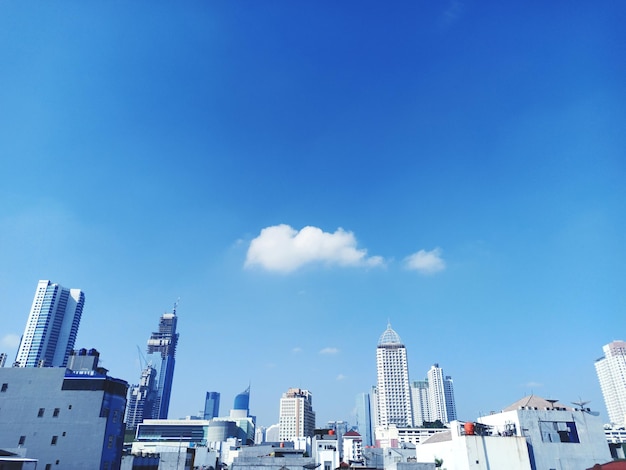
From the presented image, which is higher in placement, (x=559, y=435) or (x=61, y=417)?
(x=61, y=417)

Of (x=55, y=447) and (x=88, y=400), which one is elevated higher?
(x=88, y=400)

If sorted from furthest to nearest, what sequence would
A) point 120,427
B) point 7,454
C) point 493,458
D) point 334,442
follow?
point 334,442, point 120,427, point 493,458, point 7,454

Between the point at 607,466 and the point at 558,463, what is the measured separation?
11.8 metres

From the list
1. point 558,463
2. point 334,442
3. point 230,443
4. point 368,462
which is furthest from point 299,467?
point 230,443

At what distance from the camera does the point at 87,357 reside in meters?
81.0

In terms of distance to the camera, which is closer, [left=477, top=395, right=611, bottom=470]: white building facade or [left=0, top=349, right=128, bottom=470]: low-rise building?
[left=477, top=395, right=611, bottom=470]: white building facade

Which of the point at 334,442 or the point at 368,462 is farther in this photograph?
the point at 334,442

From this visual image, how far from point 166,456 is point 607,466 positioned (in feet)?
219

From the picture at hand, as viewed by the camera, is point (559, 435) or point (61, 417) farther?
point (61, 417)

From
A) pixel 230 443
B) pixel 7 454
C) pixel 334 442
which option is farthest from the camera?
pixel 230 443

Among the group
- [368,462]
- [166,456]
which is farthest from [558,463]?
[166,456]

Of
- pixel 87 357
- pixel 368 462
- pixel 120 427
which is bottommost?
pixel 368 462

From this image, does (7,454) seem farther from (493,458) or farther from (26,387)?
(493,458)

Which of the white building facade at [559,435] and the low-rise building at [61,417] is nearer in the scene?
the white building facade at [559,435]
